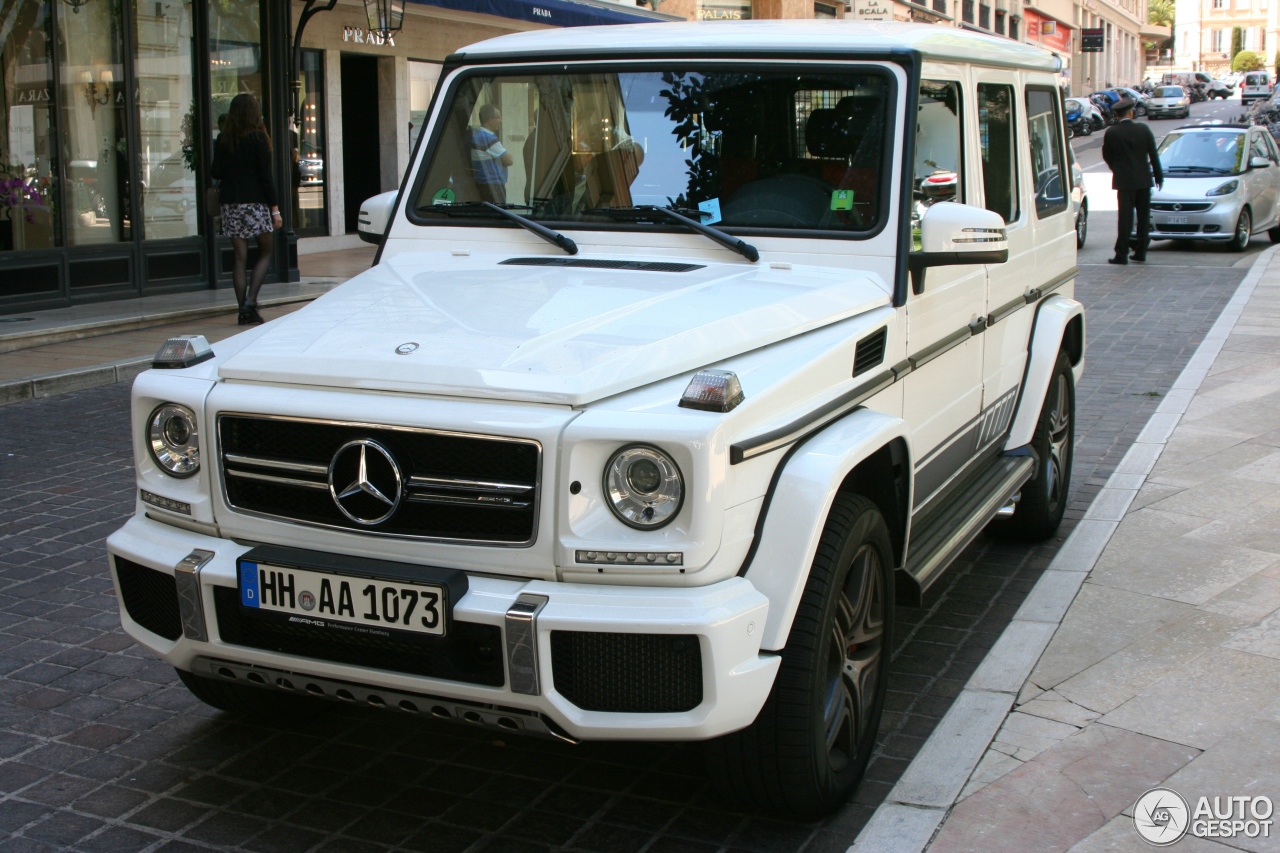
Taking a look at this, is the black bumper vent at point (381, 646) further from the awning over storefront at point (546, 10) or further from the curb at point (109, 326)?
the awning over storefront at point (546, 10)

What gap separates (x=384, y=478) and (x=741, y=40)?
6.67 ft

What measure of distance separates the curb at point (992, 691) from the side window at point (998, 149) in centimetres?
151

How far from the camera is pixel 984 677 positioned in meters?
4.42

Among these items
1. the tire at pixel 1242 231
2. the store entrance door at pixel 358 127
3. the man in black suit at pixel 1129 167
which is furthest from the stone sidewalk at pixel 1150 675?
the store entrance door at pixel 358 127

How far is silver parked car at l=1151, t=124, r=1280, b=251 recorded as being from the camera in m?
19.0

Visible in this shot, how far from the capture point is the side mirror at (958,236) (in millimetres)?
3926

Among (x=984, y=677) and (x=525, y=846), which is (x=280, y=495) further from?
(x=984, y=677)

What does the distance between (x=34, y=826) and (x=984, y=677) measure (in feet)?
9.42

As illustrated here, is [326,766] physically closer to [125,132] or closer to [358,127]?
[125,132]

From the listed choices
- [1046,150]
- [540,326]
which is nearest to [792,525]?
[540,326]

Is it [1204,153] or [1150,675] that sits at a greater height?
[1204,153]

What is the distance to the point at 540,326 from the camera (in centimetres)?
333

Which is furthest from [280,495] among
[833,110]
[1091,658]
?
[1091,658]

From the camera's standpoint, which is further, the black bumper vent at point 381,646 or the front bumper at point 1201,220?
the front bumper at point 1201,220
